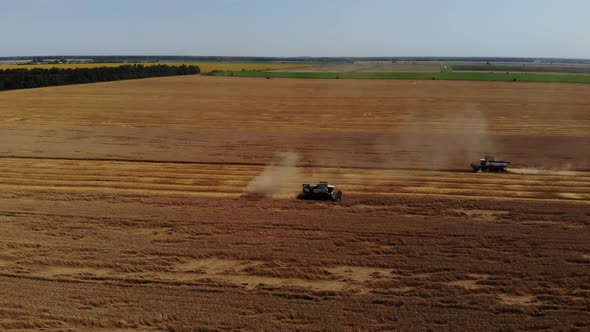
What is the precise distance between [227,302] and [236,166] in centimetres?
1501

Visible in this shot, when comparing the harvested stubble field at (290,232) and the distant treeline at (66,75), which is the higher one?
the distant treeline at (66,75)

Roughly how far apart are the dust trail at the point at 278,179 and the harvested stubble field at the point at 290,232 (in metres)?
0.14

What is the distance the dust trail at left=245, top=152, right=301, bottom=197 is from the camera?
2173 cm

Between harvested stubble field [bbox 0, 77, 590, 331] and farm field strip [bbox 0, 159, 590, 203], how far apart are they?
5.6 inches

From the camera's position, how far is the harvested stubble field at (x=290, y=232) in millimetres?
11938

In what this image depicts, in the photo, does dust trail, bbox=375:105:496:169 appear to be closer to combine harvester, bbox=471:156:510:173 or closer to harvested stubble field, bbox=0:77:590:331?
harvested stubble field, bbox=0:77:590:331

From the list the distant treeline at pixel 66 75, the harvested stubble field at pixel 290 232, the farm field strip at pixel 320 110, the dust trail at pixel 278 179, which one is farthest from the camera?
the distant treeline at pixel 66 75

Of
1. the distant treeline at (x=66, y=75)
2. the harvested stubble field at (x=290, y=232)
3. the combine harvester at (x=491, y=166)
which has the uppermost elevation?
the distant treeline at (x=66, y=75)

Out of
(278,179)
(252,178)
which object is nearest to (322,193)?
(278,179)

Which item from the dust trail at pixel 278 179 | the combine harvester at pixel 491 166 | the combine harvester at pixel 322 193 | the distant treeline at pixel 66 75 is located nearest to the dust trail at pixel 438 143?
the combine harvester at pixel 491 166

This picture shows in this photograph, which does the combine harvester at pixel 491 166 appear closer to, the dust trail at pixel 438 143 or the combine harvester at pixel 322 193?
the dust trail at pixel 438 143

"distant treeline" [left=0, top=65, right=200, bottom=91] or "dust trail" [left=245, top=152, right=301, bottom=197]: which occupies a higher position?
"distant treeline" [left=0, top=65, right=200, bottom=91]

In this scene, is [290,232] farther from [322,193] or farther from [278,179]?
[278,179]

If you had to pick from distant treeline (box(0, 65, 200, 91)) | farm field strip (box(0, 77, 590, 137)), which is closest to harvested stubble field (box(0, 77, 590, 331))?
farm field strip (box(0, 77, 590, 137))
